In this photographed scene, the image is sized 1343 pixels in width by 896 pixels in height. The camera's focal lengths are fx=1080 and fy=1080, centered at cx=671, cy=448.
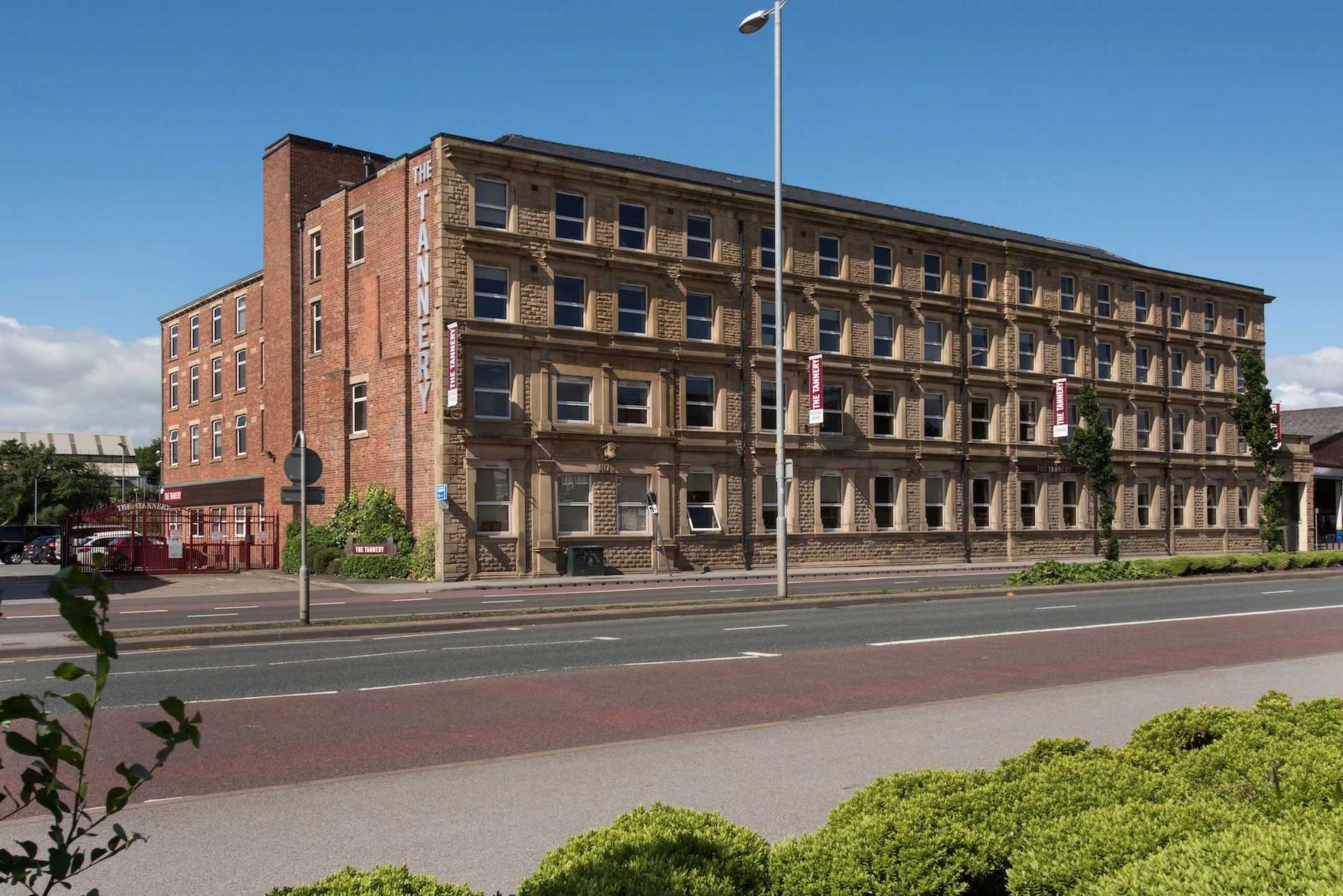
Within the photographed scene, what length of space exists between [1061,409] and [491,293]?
25.7m

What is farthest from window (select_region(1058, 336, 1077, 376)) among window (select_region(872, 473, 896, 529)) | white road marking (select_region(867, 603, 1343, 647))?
white road marking (select_region(867, 603, 1343, 647))

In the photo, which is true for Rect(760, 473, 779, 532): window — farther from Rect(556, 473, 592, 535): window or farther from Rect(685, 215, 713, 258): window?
Rect(685, 215, 713, 258): window

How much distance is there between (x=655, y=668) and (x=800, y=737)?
14.5ft

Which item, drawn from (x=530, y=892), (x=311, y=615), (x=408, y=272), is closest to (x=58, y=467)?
(x=408, y=272)

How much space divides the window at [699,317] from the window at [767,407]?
111 inches

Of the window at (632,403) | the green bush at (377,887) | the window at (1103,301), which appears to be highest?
the window at (1103,301)

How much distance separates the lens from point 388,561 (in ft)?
110

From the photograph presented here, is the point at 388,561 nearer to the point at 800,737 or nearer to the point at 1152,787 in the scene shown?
the point at 800,737

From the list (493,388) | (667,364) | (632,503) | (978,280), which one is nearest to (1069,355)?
(978,280)

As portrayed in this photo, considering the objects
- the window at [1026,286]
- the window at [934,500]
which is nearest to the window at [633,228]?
the window at [934,500]

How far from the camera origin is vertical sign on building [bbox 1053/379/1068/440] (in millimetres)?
45844

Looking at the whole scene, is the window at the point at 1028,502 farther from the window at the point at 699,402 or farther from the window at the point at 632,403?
the window at the point at 632,403

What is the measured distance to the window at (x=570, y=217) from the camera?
35.1 m

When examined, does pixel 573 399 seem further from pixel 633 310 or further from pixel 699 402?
pixel 699 402
